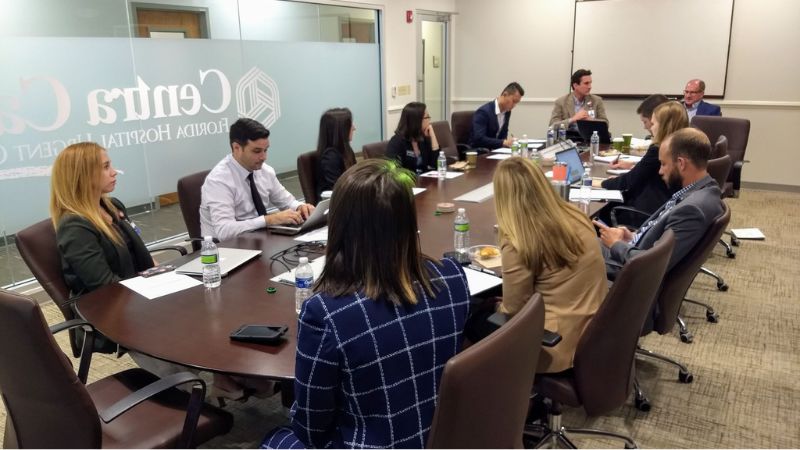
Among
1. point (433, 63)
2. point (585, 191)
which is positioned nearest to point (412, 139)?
point (585, 191)

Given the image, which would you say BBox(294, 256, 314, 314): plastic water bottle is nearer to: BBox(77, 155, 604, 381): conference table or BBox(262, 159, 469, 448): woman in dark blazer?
BBox(77, 155, 604, 381): conference table

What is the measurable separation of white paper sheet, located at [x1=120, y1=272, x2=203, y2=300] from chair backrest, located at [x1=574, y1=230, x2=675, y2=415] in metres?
1.40

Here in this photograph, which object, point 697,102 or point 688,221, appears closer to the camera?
point 688,221

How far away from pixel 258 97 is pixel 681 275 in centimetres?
413

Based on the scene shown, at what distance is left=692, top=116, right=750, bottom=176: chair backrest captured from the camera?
487cm

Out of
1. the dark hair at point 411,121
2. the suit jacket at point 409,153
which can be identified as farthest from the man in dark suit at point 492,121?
the dark hair at point 411,121

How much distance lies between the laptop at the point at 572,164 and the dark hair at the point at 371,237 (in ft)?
8.81

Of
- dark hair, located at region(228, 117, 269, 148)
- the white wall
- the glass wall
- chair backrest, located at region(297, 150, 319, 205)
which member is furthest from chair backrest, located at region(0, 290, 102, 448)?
the white wall

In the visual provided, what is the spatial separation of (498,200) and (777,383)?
187 cm

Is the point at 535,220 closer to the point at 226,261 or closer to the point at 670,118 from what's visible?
the point at 226,261

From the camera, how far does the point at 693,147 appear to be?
101 inches

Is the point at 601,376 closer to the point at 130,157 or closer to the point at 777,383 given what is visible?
the point at 777,383

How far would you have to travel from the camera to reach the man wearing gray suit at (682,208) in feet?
7.57

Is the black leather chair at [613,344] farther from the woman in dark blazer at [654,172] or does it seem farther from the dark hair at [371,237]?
the woman in dark blazer at [654,172]
